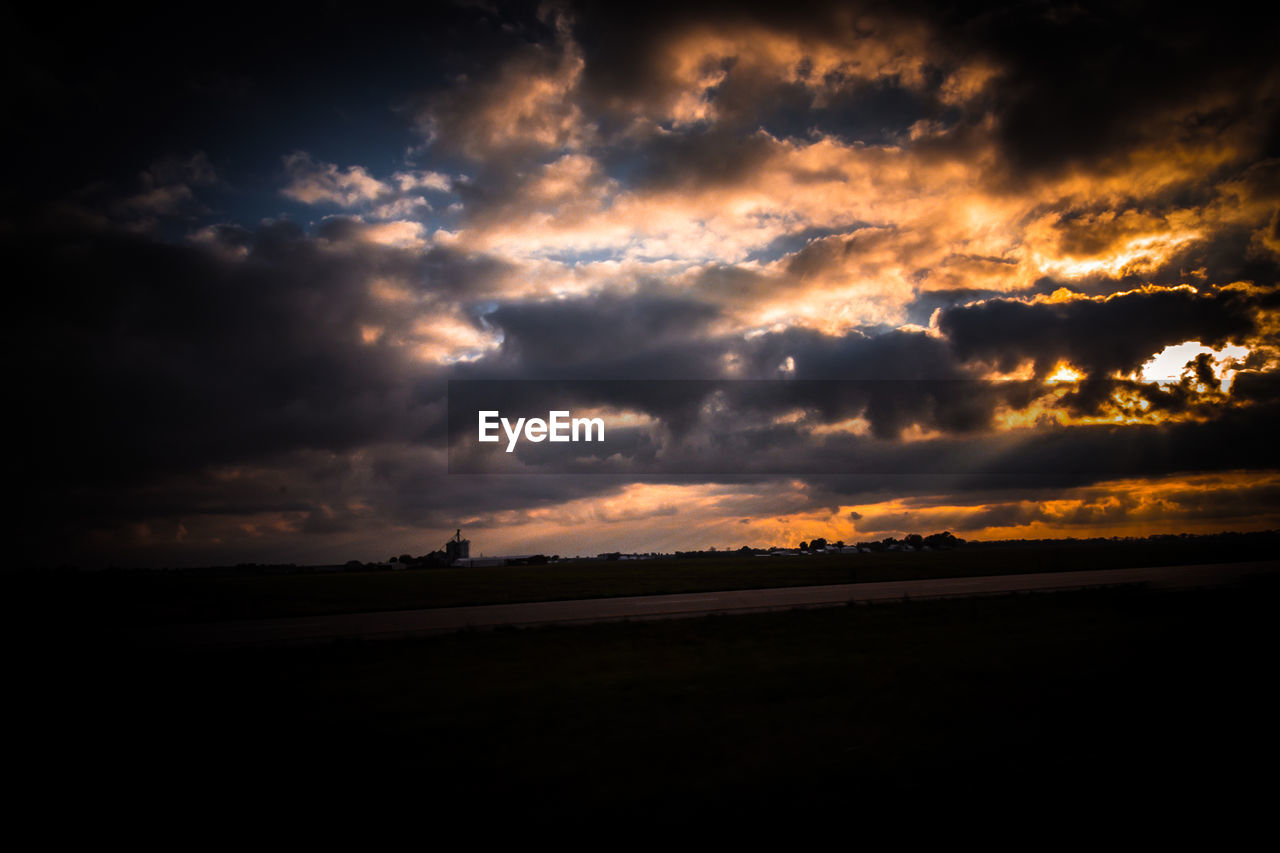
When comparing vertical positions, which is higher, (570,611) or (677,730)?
(677,730)

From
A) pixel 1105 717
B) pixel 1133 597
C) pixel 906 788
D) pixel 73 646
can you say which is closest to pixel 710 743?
pixel 906 788

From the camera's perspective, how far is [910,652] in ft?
52.7

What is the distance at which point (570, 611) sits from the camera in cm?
2862

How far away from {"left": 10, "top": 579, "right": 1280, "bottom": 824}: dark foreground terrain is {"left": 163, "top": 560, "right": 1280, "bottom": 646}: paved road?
5.24 m

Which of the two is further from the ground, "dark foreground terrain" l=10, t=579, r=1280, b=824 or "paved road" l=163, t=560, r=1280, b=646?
"dark foreground terrain" l=10, t=579, r=1280, b=824

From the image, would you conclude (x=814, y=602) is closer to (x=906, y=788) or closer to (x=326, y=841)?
(x=906, y=788)

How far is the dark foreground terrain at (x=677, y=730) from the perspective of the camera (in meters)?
6.91

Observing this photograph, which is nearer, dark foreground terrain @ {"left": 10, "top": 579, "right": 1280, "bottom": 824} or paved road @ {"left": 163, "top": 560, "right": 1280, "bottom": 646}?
dark foreground terrain @ {"left": 10, "top": 579, "right": 1280, "bottom": 824}

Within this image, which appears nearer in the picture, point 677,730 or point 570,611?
point 677,730

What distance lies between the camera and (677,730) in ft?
31.9

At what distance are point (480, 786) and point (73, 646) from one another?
21.3 meters

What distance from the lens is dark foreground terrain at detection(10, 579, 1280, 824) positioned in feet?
22.7

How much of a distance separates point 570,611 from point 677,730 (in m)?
19.6

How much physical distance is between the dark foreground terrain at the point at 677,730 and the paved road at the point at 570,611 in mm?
5243
